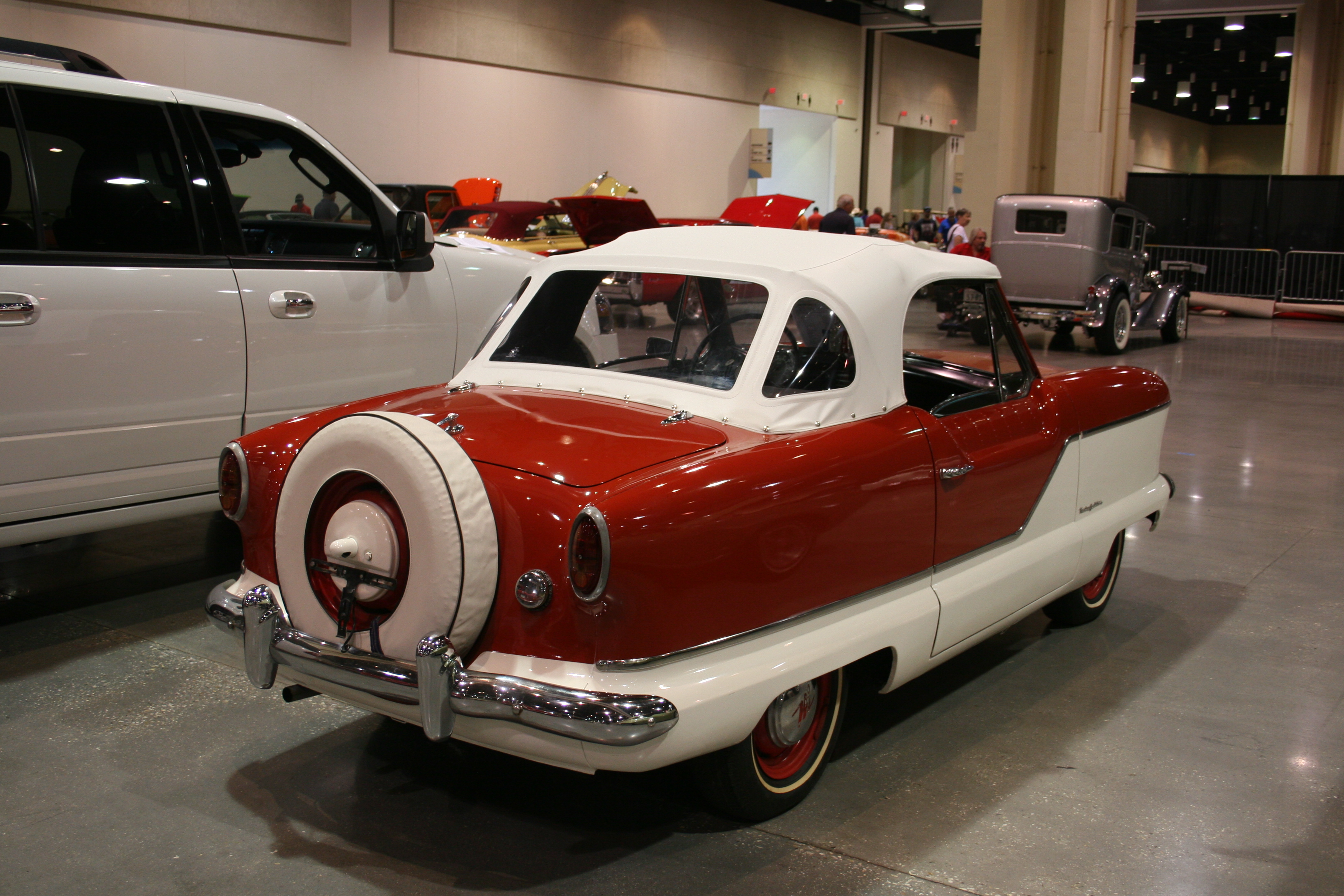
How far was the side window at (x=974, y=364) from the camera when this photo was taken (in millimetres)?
3779

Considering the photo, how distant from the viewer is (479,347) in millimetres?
3814

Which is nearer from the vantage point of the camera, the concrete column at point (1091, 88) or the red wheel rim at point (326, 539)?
the red wheel rim at point (326, 539)

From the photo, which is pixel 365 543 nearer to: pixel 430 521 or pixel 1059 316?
pixel 430 521

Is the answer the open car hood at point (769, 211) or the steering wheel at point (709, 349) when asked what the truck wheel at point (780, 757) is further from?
the open car hood at point (769, 211)

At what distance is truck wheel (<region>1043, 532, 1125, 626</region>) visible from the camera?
4457mm

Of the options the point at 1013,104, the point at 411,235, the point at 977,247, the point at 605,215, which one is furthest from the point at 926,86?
the point at 411,235

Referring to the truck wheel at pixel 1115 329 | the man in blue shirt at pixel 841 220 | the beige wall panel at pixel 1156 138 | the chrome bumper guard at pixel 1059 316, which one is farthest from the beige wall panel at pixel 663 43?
the beige wall panel at pixel 1156 138

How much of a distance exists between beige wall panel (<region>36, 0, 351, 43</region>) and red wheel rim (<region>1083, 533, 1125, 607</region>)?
50.1 feet

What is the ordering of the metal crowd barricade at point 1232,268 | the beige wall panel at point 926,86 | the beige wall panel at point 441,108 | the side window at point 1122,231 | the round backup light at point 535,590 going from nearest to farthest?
the round backup light at point 535,590, the side window at point 1122,231, the beige wall panel at point 441,108, the metal crowd barricade at point 1232,268, the beige wall panel at point 926,86

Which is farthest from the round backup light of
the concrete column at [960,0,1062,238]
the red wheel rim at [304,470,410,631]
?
the concrete column at [960,0,1062,238]

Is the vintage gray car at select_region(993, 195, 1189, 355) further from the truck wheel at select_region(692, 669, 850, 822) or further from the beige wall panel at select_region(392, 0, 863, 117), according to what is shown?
the truck wheel at select_region(692, 669, 850, 822)

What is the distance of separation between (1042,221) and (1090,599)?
10.8 meters

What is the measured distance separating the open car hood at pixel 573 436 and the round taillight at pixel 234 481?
2.02 ft

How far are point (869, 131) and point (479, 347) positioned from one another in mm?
30014
